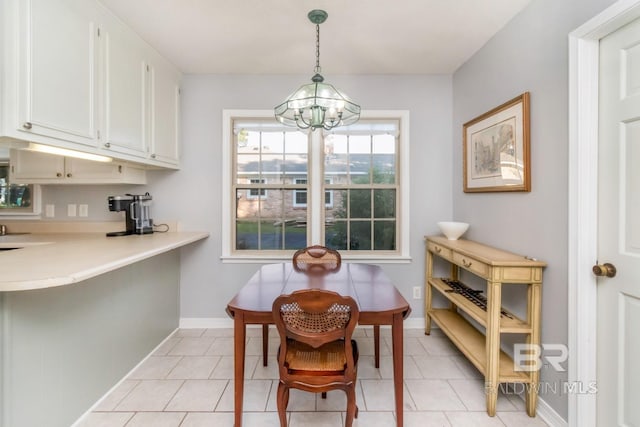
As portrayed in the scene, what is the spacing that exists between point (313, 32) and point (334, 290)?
Answer: 1.93 meters

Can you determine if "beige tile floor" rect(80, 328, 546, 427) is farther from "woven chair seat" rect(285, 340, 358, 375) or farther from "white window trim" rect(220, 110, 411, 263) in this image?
"white window trim" rect(220, 110, 411, 263)

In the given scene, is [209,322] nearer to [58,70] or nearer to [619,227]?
[58,70]

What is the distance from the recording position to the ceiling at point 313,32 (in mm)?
2010

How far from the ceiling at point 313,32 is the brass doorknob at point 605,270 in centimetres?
171

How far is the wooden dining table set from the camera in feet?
5.10

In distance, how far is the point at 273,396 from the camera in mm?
2012

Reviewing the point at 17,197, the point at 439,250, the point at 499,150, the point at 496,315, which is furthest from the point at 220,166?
the point at 496,315

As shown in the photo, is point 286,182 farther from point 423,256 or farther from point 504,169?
point 504,169

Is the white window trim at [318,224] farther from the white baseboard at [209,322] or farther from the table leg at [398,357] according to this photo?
the table leg at [398,357]

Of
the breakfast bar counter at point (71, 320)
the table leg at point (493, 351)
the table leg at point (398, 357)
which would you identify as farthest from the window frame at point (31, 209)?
the table leg at point (493, 351)

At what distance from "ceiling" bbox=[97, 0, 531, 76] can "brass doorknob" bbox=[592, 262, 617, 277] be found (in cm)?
171

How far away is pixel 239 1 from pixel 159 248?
1.76m

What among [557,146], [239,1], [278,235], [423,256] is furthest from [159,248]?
[557,146]

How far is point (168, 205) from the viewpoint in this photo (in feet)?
10.1
